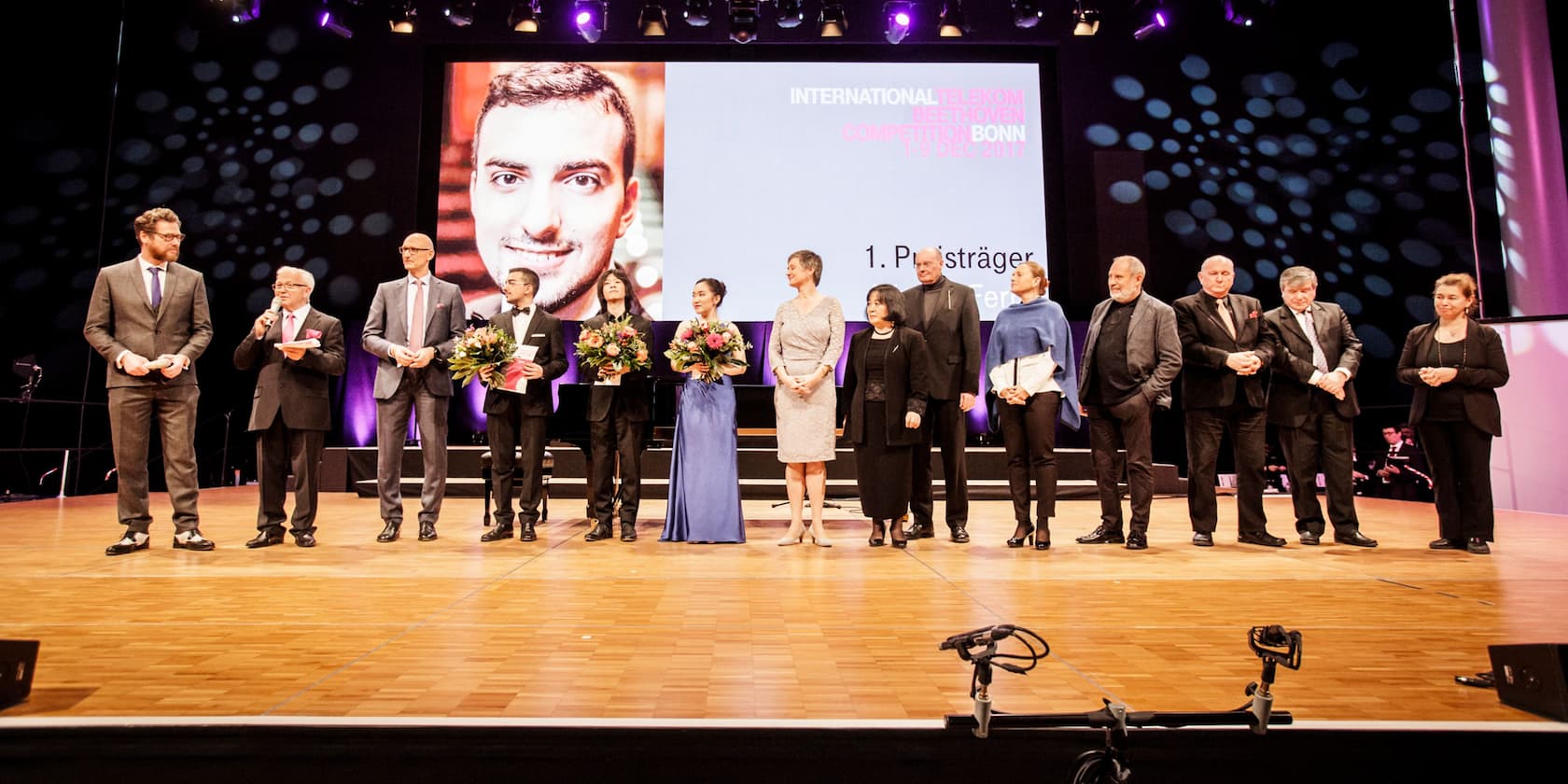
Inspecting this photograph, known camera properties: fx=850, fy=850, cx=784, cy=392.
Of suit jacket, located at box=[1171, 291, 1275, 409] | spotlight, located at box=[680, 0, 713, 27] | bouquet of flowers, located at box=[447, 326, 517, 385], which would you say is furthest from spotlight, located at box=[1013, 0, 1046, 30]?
bouquet of flowers, located at box=[447, 326, 517, 385]

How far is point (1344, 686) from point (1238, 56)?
10.5 m

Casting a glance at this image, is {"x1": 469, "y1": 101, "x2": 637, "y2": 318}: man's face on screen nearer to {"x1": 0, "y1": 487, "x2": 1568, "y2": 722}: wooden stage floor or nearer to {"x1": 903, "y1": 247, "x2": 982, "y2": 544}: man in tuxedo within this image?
{"x1": 0, "y1": 487, "x2": 1568, "y2": 722}: wooden stage floor

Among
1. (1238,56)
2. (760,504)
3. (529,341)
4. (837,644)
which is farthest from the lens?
(1238,56)

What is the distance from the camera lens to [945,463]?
5.05 metres

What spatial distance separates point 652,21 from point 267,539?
6.78 metres

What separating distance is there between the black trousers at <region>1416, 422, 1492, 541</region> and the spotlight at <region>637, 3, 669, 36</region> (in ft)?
25.6

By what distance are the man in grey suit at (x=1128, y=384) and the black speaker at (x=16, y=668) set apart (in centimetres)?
444

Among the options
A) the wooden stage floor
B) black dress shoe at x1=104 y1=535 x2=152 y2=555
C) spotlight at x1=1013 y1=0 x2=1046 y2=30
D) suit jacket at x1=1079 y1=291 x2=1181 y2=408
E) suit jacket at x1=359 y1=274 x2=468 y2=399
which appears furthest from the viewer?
spotlight at x1=1013 y1=0 x2=1046 y2=30

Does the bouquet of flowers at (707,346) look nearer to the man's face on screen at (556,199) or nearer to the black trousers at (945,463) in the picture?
the black trousers at (945,463)

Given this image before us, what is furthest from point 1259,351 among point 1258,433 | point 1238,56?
point 1238,56

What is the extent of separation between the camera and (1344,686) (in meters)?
1.93

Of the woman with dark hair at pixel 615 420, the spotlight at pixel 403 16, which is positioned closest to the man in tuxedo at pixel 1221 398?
the woman with dark hair at pixel 615 420

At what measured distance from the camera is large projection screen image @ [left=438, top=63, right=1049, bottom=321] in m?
9.48

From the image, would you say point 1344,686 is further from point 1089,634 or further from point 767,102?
point 767,102
